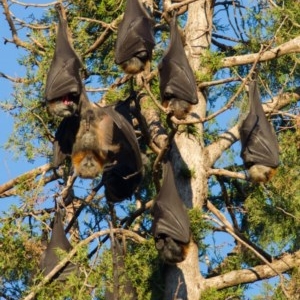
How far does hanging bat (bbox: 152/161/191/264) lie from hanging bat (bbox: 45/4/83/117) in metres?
1.34

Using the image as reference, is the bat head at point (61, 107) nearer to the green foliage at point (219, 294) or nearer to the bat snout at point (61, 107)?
the bat snout at point (61, 107)

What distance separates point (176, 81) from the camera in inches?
516

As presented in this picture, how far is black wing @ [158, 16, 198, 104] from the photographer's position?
43.0ft

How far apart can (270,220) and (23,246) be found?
3051 millimetres

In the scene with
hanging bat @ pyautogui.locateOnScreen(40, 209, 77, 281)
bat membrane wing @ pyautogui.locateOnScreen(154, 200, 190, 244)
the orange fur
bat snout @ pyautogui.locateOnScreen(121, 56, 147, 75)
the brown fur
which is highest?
bat snout @ pyautogui.locateOnScreen(121, 56, 147, 75)

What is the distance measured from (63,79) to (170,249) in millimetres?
2231

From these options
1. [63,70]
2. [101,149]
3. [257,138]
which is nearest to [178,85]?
[63,70]

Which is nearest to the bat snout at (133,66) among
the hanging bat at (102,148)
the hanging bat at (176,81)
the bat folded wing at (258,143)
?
the hanging bat at (176,81)

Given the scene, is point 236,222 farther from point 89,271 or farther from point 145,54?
point 89,271

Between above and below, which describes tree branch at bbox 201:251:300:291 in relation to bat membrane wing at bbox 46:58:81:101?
below

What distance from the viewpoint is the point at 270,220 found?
48.6 ft

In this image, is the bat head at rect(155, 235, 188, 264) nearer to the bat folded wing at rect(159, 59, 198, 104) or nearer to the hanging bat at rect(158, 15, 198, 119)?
the hanging bat at rect(158, 15, 198, 119)

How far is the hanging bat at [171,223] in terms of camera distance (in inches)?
526

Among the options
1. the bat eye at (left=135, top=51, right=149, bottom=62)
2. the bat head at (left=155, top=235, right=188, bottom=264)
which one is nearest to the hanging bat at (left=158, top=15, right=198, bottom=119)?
the bat eye at (left=135, top=51, right=149, bottom=62)
